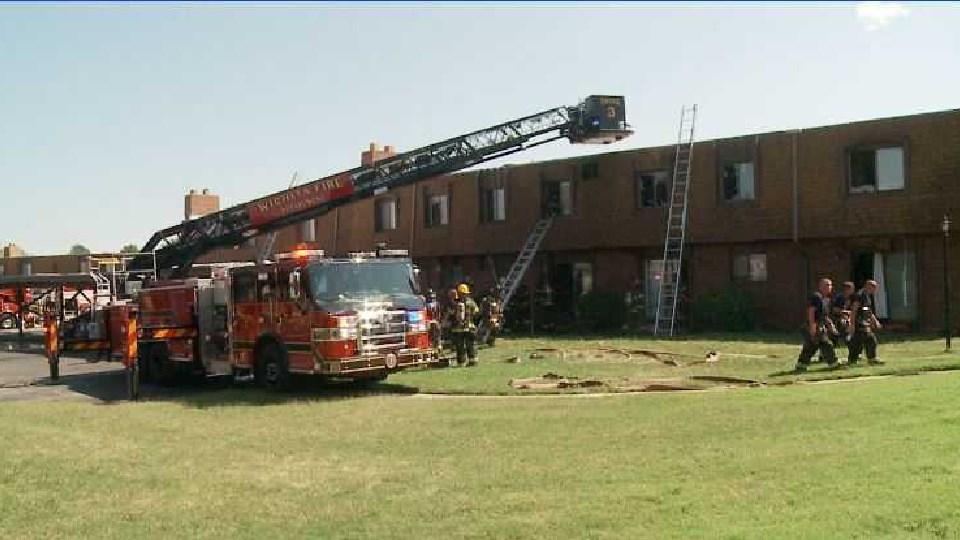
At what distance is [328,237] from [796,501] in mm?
36482

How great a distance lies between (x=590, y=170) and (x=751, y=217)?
19.5ft

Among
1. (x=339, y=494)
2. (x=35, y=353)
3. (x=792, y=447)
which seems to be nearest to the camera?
(x=339, y=494)

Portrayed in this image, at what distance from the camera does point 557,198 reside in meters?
33.2

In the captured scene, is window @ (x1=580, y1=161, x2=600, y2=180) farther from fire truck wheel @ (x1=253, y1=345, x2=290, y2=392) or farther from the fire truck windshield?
fire truck wheel @ (x1=253, y1=345, x2=290, y2=392)

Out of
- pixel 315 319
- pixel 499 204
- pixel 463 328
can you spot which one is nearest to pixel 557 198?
pixel 499 204

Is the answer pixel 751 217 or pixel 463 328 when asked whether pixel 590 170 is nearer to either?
pixel 751 217

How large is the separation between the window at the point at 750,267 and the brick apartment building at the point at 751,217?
0.14ft

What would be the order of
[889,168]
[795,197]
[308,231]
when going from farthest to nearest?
[308,231]
[795,197]
[889,168]

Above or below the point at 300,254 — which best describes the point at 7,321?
below

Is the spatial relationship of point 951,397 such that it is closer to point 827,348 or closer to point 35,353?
point 827,348

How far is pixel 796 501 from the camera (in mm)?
6957

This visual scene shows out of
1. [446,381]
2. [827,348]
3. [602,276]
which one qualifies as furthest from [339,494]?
[602,276]

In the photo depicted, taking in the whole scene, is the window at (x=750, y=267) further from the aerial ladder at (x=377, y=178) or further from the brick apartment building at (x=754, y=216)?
the aerial ladder at (x=377, y=178)

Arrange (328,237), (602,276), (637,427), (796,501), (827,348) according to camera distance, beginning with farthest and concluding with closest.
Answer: (328,237) → (602,276) → (827,348) → (637,427) → (796,501)
